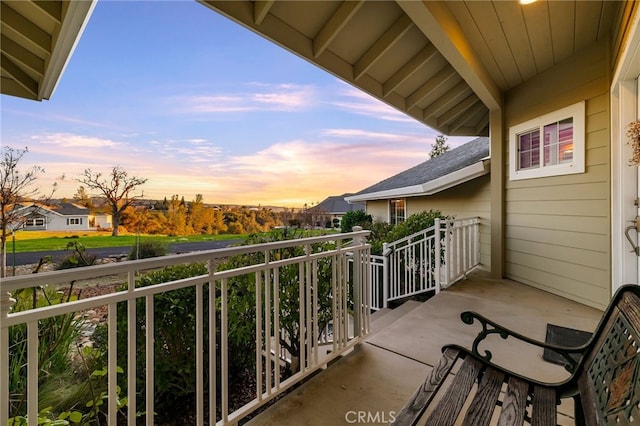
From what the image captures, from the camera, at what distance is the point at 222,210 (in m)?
3.44

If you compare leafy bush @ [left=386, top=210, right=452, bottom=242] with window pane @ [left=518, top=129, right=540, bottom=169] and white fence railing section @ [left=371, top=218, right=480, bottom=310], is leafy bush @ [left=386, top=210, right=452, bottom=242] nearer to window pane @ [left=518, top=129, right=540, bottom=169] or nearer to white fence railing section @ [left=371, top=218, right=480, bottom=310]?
white fence railing section @ [left=371, top=218, right=480, bottom=310]

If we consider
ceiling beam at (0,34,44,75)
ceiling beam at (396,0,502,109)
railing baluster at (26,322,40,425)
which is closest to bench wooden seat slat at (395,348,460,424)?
railing baluster at (26,322,40,425)

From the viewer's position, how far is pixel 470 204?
5883 millimetres

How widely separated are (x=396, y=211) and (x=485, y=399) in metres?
7.73

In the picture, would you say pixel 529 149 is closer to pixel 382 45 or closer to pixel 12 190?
pixel 382 45

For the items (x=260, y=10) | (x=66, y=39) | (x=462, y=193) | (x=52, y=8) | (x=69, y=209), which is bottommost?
(x=69, y=209)

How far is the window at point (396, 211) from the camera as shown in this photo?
844 centimetres

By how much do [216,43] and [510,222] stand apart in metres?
5.69

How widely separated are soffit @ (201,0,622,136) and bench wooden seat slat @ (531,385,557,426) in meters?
2.55

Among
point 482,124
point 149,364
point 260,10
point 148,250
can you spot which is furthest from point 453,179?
point 149,364

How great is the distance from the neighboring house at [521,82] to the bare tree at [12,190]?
0.88 meters

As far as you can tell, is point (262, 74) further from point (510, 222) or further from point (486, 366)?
point (486, 366)

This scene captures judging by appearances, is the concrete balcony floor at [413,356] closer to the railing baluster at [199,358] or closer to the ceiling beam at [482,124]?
the railing baluster at [199,358]

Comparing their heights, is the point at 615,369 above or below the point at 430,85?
below
